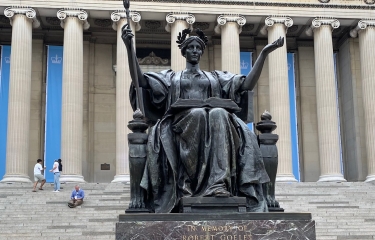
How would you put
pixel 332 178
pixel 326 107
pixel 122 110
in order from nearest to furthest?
pixel 122 110, pixel 332 178, pixel 326 107

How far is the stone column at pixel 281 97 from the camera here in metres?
34.2

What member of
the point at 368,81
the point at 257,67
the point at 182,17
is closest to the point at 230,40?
the point at 182,17

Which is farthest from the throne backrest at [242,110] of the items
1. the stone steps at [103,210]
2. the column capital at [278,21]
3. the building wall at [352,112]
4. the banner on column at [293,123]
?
the building wall at [352,112]

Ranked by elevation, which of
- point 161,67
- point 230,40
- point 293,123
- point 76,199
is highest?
point 230,40

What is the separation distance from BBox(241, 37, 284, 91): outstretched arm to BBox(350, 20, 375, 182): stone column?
91.6 feet

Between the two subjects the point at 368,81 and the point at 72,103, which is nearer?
the point at 72,103

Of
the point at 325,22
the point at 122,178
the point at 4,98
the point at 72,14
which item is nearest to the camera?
the point at 122,178

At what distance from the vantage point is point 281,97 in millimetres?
35156

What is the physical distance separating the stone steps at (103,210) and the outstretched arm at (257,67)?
1137 centimetres

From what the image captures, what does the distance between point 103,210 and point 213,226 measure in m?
16.7

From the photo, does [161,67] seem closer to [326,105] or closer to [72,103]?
[72,103]

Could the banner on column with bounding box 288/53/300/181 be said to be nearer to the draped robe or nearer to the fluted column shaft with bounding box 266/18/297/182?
the fluted column shaft with bounding box 266/18/297/182

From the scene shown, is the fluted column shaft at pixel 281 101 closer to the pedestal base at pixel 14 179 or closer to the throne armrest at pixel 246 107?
the pedestal base at pixel 14 179

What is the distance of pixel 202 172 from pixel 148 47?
33.9 meters
